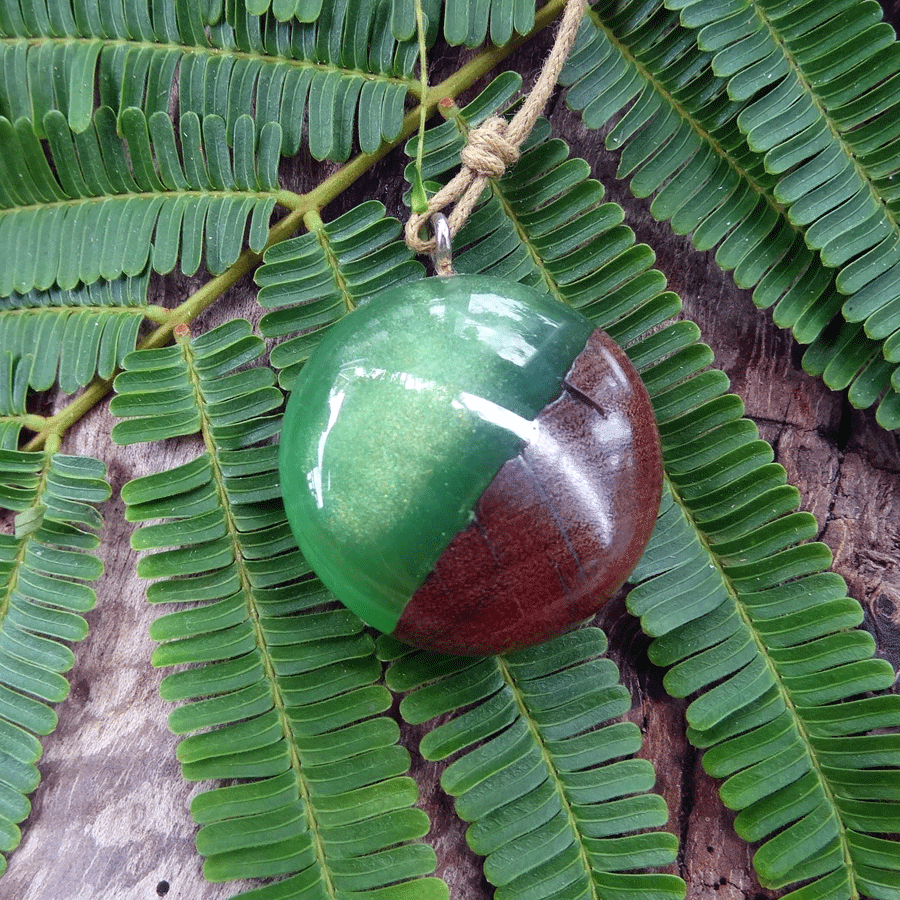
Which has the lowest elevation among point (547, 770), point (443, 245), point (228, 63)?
point (547, 770)

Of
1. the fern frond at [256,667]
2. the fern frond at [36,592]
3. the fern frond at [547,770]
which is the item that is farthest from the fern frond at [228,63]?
the fern frond at [547,770]

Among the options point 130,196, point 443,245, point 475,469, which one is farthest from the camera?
point 130,196

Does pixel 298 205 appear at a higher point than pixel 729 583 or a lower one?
higher

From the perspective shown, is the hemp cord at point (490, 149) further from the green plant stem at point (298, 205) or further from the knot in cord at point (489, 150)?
the green plant stem at point (298, 205)

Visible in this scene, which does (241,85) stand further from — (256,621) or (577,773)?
(577,773)

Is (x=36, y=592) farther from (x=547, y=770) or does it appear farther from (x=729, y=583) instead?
(x=729, y=583)

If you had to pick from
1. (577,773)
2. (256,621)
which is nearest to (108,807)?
(256,621)

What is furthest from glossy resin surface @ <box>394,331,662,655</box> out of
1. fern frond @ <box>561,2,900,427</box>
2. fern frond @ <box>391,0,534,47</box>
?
fern frond @ <box>391,0,534,47</box>

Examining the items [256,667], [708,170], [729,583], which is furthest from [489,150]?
[256,667]
